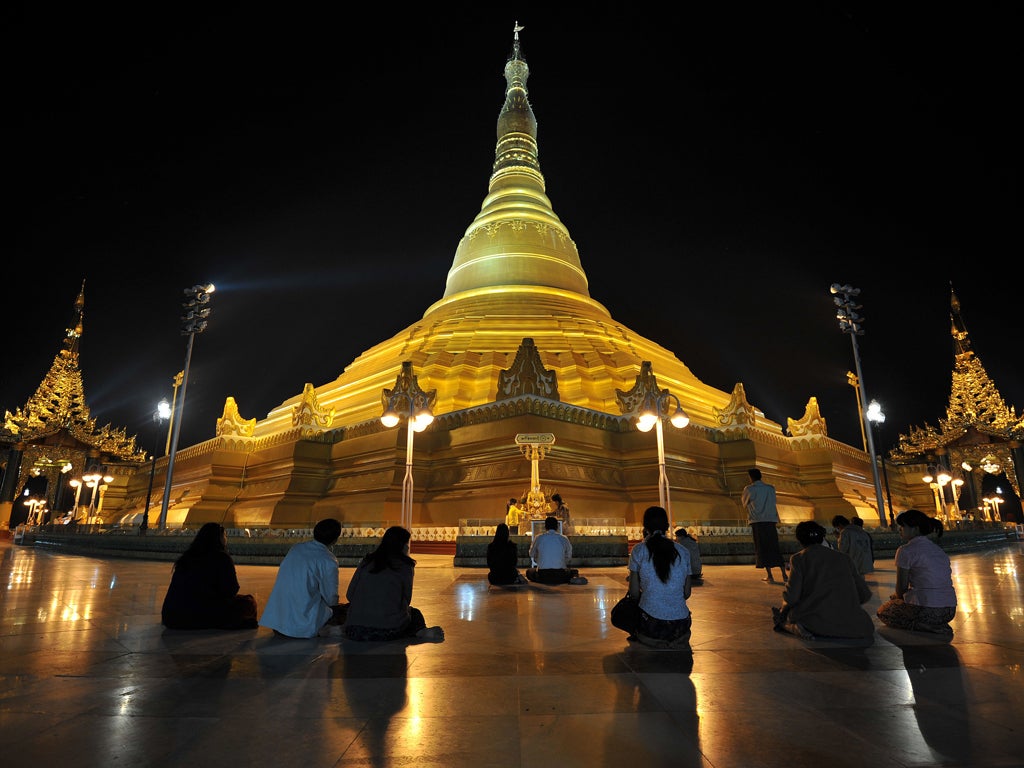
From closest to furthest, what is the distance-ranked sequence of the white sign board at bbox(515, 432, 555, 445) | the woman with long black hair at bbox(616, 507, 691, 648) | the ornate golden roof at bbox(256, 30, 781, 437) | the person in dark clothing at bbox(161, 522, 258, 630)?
the woman with long black hair at bbox(616, 507, 691, 648)
the person in dark clothing at bbox(161, 522, 258, 630)
the white sign board at bbox(515, 432, 555, 445)
the ornate golden roof at bbox(256, 30, 781, 437)

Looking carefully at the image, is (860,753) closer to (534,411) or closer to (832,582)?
(832,582)

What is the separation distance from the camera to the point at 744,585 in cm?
877

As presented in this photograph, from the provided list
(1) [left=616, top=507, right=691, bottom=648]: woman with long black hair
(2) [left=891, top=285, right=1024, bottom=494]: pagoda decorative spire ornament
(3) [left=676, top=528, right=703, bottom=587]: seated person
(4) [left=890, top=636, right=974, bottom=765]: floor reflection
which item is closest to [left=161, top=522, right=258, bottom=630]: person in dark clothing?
(1) [left=616, top=507, right=691, bottom=648]: woman with long black hair

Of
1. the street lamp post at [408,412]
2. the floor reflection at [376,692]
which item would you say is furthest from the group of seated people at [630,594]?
the street lamp post at [408,412]

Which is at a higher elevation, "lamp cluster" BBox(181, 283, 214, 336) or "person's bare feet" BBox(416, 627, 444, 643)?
"lamp cluster" BBox(181, 283, 214, 336)

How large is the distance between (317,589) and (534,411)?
41.6ft

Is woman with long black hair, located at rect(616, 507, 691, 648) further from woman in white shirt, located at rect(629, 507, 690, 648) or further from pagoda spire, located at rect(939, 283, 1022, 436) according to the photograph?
pagoda spire, located at rect(939, 283, 1022, 436)

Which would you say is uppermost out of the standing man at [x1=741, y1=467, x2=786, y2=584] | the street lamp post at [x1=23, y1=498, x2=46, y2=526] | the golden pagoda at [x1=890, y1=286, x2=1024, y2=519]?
the golden pagoda at [x1=890, y1=286, x2=1024, y2=519]

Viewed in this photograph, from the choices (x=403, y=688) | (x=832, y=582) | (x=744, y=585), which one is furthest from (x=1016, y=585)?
(x=403, y=688)

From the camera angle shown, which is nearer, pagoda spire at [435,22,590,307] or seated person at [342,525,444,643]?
seated person at [342,525,444,643]

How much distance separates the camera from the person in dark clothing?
17.1ft

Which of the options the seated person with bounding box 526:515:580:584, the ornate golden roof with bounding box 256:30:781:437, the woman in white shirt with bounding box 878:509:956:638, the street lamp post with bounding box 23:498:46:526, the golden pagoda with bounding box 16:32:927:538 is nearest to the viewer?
the woman in white shirt with bounding box 878:509:956:638

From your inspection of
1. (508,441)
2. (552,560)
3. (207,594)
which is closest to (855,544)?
(552,560)

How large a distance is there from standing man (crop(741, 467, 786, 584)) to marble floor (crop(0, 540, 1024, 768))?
3259 mm
